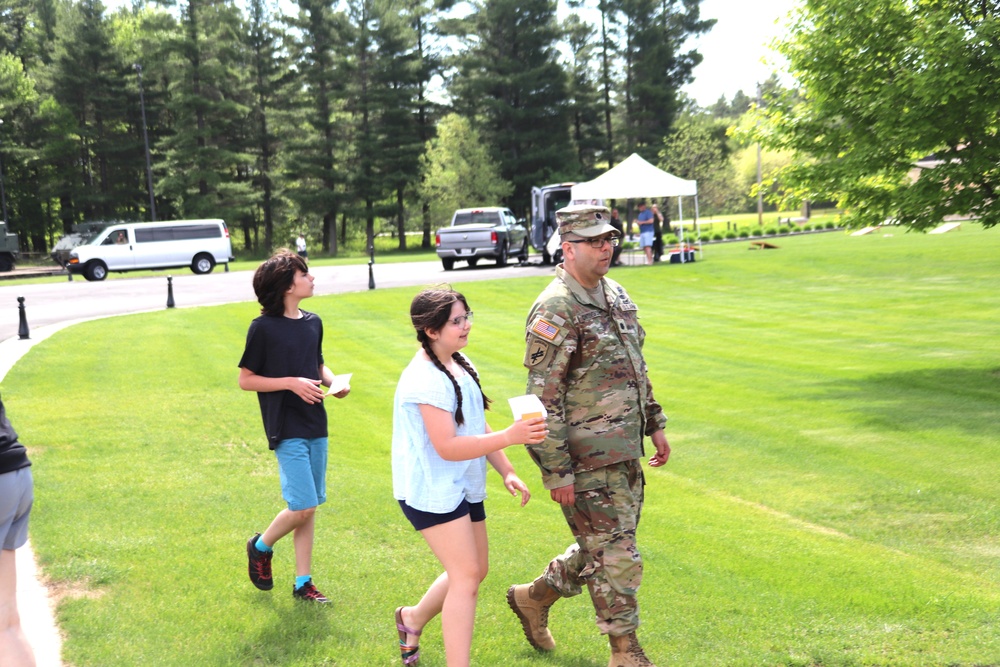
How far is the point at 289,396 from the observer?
511cm

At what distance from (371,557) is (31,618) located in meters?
1.95

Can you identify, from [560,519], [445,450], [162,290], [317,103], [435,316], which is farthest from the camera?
[317,103]

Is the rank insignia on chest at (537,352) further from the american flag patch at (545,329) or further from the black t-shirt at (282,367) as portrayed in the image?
the black t-shirt at (282,367)

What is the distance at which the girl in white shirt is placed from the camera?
3781 mm

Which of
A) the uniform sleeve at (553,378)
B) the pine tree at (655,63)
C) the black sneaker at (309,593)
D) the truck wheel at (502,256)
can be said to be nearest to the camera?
the uniform sleeve at (553,378)

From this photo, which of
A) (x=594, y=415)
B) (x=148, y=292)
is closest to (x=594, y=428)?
(x=594, y=415)

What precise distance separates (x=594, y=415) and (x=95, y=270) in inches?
1419

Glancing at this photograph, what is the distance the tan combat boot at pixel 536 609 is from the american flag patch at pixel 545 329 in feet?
4.01

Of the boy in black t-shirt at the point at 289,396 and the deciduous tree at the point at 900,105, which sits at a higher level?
the deciduous tree at the point at 900,105

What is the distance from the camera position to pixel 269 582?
5.29m

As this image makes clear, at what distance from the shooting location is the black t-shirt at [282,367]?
5.10 m

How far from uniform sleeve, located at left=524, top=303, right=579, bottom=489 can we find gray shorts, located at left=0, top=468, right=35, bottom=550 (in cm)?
206

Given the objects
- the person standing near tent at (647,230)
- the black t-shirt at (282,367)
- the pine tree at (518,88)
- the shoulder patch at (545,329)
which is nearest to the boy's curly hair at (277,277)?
the black t-shirt at (282,367)

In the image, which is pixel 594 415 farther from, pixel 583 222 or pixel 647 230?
pixel 647 230
